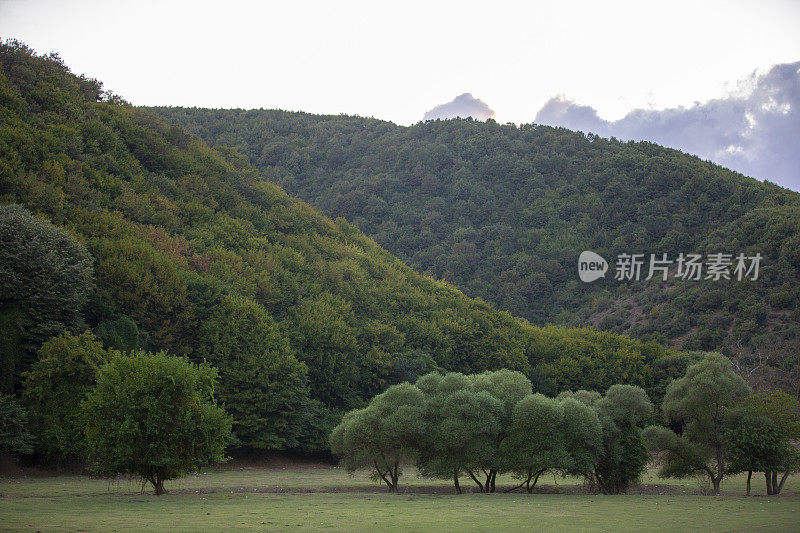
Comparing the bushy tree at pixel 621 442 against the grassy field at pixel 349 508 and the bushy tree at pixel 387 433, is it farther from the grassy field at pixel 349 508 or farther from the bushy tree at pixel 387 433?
the bushy tree at pixel 387 433

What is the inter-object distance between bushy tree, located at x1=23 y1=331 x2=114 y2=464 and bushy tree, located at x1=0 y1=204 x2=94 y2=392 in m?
2.42

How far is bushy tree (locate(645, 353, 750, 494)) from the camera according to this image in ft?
118

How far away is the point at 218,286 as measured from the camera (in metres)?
57.3

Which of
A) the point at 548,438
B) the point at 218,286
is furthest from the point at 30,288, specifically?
the point at 548,438

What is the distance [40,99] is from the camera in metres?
64.4

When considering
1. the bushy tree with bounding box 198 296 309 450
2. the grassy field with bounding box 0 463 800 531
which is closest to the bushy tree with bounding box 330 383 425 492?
the grassy field with bounding box 0 463 800 531

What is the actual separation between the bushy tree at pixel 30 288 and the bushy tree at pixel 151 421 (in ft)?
44.3

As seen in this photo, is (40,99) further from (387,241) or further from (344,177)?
(344,177)

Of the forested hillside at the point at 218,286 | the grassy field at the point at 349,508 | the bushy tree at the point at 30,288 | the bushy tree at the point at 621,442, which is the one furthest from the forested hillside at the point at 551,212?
the bushy tree at the point at 30,288

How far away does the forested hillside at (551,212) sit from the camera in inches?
3499

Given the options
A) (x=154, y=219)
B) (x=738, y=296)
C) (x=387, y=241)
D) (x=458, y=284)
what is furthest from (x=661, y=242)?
(x=154, y=219)

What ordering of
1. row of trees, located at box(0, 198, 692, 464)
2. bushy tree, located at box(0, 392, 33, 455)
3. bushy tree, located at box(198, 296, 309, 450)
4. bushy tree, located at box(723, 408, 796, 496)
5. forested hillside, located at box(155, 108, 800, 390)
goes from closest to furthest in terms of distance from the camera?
bushy tree, located at box(723, 408, 796, 496) → bushy tree, located at box(0, 392, 33, 455) → row of trees, located at box(0, 198, 692, 464) → bushy tree, located at box(198, 296, 309, 450) → forested hillside, located at box(155, 108, 800, 390)

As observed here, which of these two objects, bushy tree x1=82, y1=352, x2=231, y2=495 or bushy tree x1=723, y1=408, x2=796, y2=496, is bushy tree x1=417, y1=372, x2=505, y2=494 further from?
bushy tree x1=723, y1=408, x2=796, y2=496

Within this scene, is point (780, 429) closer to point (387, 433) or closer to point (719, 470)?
point (719, 470)
